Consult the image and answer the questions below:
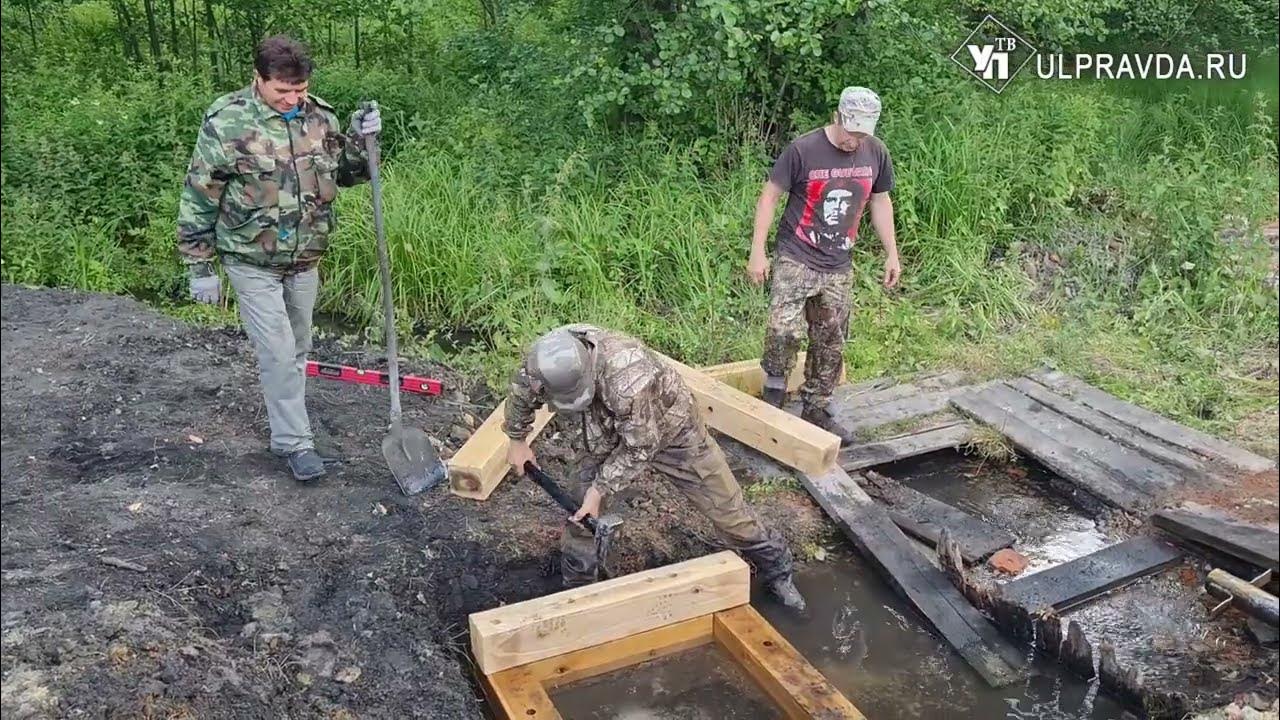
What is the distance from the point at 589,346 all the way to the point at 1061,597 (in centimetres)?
223

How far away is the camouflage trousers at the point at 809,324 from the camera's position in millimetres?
5090

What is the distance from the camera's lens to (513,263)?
696 centimetres

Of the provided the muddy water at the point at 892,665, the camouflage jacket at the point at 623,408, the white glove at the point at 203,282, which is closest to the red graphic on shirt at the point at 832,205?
the camouflage jacket at the point at 623,408

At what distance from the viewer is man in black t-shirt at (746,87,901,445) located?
4930 mm

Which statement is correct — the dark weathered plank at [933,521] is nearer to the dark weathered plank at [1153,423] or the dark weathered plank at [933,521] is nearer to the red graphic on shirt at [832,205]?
the dark weathered plank at [1153,423]

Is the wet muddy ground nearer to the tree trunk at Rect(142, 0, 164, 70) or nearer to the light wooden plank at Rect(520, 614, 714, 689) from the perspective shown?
the light wooden plank at Rect(520, 614, 714, 689)

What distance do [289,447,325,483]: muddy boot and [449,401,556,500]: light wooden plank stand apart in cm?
60

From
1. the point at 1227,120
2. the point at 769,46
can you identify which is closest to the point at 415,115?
the point at 769,46

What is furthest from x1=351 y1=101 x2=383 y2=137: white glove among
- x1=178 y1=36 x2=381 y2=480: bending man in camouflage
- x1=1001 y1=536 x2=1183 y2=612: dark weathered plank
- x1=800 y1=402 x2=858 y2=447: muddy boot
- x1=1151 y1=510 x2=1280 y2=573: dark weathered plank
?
x1=1151 y1=510 x2=1280 y2=573: dark weathered plank

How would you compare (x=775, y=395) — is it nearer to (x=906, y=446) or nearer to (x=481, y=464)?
(x=906, y=446)

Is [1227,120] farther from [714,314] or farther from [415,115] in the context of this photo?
[415,115]

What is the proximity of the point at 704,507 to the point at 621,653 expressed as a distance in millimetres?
677

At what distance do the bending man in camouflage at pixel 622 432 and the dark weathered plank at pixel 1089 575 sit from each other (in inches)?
37.5

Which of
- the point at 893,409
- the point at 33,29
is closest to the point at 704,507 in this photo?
the point at 893,409
